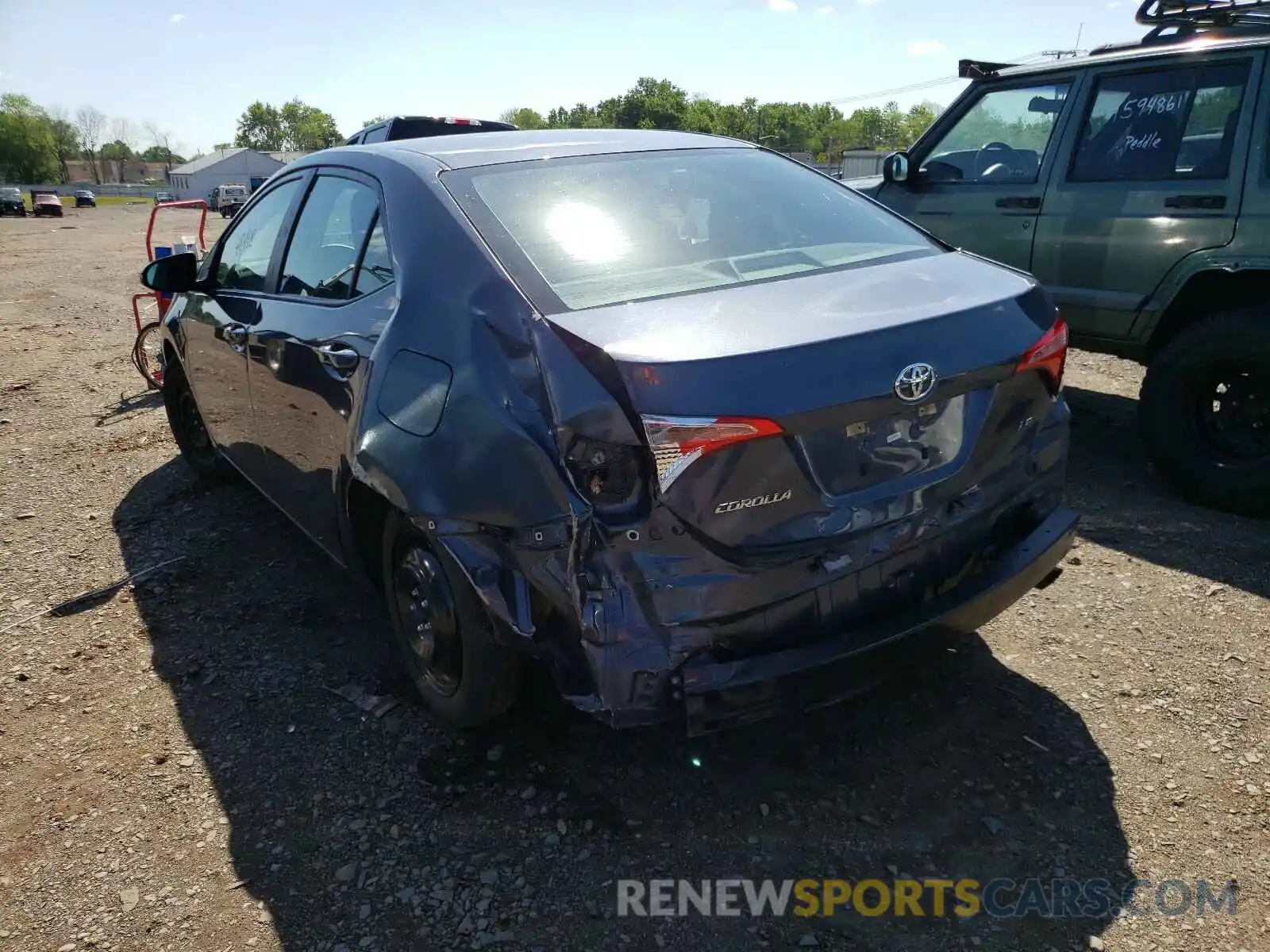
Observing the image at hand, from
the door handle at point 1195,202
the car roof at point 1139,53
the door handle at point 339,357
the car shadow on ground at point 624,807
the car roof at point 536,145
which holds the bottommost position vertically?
the car shadow on ground at point 624,807

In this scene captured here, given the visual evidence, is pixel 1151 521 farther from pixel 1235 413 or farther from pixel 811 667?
pixel 811 667

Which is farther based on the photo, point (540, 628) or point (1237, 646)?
point (1237, 646)

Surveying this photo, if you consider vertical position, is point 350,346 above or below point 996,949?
above

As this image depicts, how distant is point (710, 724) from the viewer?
2.16 metres

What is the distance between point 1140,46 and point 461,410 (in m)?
4.72

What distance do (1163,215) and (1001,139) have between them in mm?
1242

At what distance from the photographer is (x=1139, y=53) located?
15.0 feet

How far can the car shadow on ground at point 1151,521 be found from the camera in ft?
12.4

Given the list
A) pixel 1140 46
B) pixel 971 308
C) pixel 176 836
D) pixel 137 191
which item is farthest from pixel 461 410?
pixel 137 191

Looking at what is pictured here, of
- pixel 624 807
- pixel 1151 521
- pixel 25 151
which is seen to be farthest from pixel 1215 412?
pixel 25 151

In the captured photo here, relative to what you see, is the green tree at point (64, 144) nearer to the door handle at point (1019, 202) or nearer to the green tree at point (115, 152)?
the green tree at point (115, 152)

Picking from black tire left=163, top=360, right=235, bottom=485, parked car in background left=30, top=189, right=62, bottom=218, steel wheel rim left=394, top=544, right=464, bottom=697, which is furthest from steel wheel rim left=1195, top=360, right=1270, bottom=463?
parked car in background left=30, top=189, right=62, bottom=218

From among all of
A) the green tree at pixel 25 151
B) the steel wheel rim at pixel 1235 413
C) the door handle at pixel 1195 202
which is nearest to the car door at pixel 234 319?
the door handle at pixel 1195 202

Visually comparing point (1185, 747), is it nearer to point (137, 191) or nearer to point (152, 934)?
point (152, 934)
